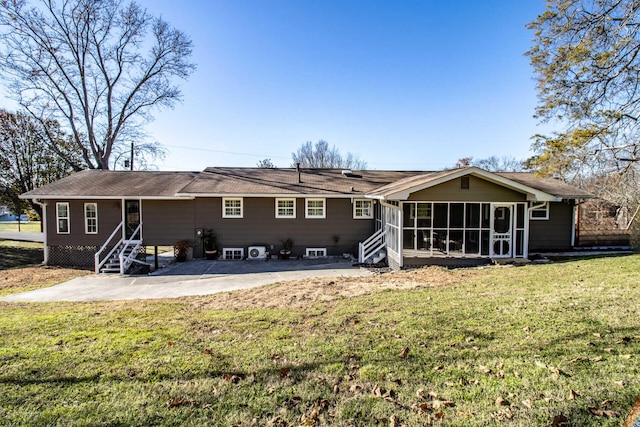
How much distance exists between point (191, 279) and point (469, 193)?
405 inches

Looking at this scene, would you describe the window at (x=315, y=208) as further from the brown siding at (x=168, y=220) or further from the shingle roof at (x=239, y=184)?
the brown siding at (x=168, y=220)

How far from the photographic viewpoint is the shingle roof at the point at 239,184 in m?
13.9

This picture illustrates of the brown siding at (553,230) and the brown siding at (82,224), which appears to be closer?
the brown siding at (553,230)

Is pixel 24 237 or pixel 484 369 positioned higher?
pixel 484 369

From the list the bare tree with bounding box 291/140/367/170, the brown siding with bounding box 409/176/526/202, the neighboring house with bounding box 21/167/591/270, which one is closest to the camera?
the brown siding with bounding box 409/176/526/202

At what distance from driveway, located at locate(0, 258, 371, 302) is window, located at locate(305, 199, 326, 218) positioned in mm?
2168

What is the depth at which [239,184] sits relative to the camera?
15.2 metres

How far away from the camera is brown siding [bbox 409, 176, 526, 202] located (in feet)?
36.7

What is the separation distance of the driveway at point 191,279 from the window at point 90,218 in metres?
3.50

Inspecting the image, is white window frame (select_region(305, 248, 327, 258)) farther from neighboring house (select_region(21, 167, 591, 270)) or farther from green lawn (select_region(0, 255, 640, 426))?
green lawn (select_region(0, 255, 640, 426))

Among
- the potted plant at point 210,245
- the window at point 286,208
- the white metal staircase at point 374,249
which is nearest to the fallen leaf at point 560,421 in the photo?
the white metal staircase at point 374,249

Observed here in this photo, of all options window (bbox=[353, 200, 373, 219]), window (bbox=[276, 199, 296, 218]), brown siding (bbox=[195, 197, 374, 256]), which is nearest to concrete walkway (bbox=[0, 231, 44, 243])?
brown siding (bbox=[195, 197, 374, 256])

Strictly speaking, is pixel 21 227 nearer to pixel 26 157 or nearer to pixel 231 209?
pixel 26 157

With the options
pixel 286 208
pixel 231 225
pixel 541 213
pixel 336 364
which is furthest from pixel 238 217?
pixel 541 213
